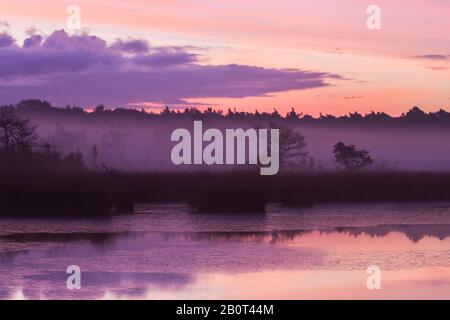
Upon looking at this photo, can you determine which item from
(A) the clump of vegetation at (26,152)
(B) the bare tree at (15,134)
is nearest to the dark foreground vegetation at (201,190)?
(A) the clump of vegetation at (26,152)

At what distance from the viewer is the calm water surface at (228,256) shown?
12.1 meters

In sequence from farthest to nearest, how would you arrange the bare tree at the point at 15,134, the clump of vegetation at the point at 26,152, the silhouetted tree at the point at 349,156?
the silhouetted tree at the point at 349,156, the bare tree at the point at 15,134, the clump of vegetation at the point at 26,152

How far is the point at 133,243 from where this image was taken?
17.1 meters

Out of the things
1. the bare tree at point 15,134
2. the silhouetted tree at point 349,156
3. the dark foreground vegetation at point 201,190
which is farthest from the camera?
the silhouetted tree at point 349,156

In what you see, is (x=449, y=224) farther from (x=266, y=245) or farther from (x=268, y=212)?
(x=266, y=245)

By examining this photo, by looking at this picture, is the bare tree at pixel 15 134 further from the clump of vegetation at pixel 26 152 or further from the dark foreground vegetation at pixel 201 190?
the dark foreground vegetation at pixel 201 190

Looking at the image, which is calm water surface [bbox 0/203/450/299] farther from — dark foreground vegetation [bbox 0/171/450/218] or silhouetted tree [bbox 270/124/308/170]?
silhouetted tree [bbox 270/124/308/170]

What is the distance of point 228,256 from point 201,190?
10.4 meters

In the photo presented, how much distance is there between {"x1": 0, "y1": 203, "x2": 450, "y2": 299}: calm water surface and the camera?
12.1 m

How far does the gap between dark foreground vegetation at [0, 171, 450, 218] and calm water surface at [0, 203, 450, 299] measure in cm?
133

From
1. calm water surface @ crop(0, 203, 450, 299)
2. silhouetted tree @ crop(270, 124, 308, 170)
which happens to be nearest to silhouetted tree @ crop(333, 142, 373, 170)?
silhouetted tree @ crop(270, 124, 308, 170)

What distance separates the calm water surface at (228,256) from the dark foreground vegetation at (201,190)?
52.5 inches

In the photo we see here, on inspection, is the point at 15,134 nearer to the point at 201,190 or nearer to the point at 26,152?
the point at 26,152
